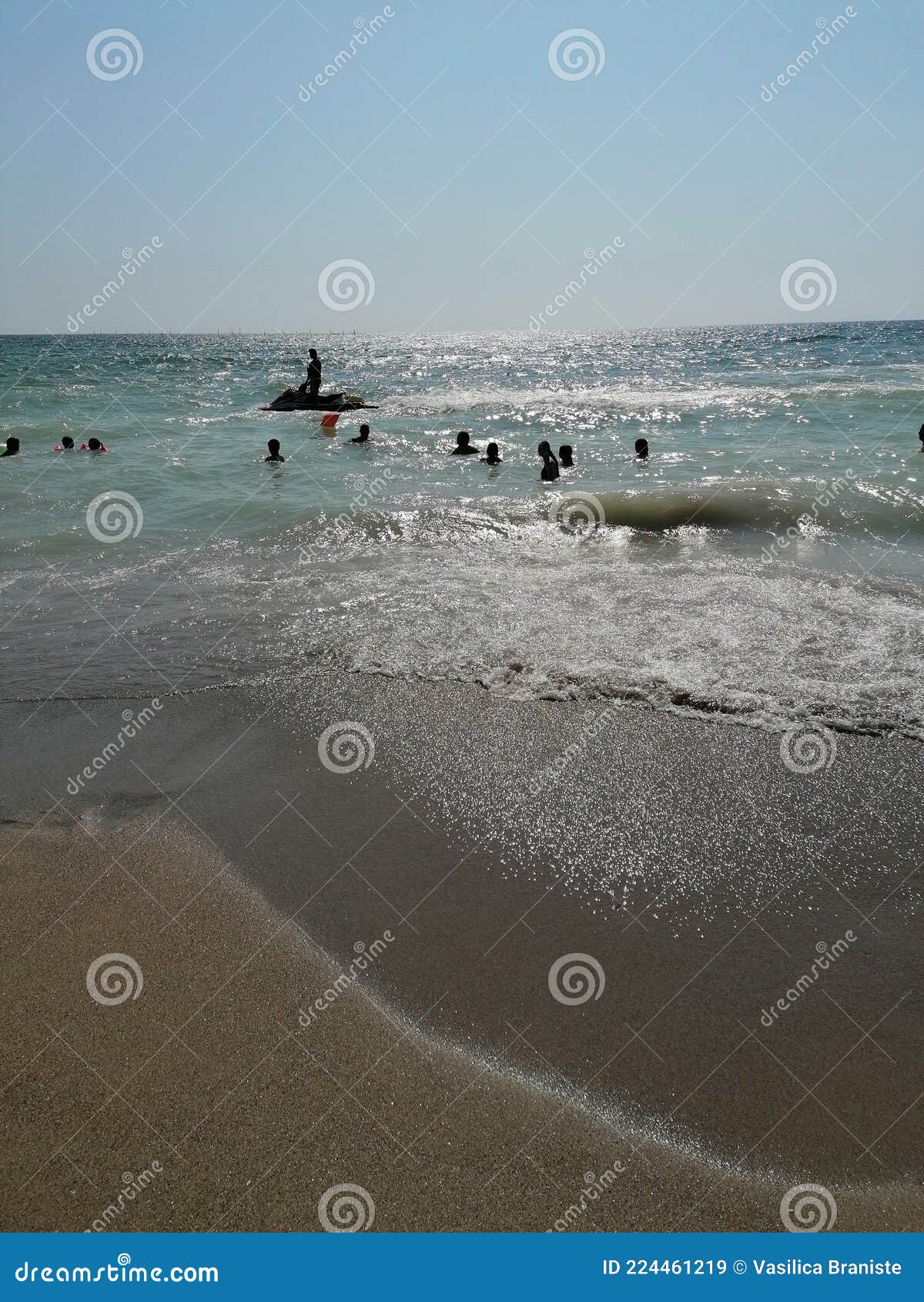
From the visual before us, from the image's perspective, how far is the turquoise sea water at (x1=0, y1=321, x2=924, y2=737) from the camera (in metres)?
7.03

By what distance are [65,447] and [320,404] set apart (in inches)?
421

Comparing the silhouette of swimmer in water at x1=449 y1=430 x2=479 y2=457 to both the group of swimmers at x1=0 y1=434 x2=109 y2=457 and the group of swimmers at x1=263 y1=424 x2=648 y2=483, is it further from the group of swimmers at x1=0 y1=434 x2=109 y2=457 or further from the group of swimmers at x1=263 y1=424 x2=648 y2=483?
the group of swimmers at x1=0 y1=434 x2=109 y2=457

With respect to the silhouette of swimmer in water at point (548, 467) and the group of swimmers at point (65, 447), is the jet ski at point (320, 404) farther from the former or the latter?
the silhouette of swimmer in water at point (548, 467)

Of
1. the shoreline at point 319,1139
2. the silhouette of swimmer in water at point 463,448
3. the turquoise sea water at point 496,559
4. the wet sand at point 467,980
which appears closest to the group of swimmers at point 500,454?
the silhouette of swimmer in water at point 463,448

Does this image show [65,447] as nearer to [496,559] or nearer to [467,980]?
[496,559]

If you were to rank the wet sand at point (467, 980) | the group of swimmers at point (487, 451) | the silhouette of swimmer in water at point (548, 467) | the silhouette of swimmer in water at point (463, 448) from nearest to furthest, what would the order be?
the wet sand at point (467, 980), the silhouette of swimmer in water at point (548, 467), the group of swimmers at point (487, 451), the silhouette of swimmer in water at point (463, 448)

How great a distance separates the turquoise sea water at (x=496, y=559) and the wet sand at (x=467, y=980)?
1326 millimetres

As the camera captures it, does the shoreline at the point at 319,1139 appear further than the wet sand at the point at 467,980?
No

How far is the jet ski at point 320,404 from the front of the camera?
28.4 meters

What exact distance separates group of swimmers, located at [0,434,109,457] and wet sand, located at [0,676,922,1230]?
16.5 metres

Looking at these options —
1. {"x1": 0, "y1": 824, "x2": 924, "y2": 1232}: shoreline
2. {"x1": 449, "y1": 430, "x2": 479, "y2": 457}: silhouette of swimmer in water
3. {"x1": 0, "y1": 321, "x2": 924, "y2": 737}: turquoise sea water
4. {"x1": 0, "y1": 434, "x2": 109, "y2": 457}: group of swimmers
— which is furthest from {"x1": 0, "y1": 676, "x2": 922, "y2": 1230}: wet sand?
{"x1": 0, "y1": 434, "x2": 109, "y2": 457}: group of swimmers

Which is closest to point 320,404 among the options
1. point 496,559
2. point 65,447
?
point 65,447

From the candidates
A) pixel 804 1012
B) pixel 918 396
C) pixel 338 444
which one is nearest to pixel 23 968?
pixel 804 1012

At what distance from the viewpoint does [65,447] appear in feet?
65.4
